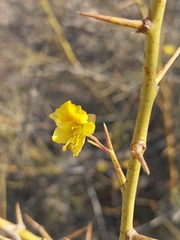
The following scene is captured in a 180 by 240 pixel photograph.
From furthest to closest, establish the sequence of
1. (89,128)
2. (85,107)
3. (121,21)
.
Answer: (85,107)
(89,128)
(121,21)

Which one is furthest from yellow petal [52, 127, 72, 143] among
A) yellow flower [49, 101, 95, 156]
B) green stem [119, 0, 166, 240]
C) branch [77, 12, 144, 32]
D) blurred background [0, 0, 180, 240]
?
blurred background [0, 0, 180, 240]

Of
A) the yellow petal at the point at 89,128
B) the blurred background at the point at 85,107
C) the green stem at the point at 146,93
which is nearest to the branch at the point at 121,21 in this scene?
the green stem at the point at 146,93

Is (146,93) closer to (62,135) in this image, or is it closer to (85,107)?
(62,135)

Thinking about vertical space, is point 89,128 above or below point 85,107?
below

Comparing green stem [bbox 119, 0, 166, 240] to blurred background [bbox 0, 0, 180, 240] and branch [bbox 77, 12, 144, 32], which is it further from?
blurred background [bbox 0, 0, 180, 240]

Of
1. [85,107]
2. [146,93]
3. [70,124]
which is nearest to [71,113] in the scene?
[70,124]

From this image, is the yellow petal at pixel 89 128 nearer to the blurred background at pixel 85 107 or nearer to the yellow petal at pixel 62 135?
the yellow petal at pixel 62 135

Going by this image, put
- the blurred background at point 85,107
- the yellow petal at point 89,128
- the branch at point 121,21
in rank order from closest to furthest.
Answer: the branch at point 121,21
the yellow petal at point 89,128
the blurred background at point 85,107
